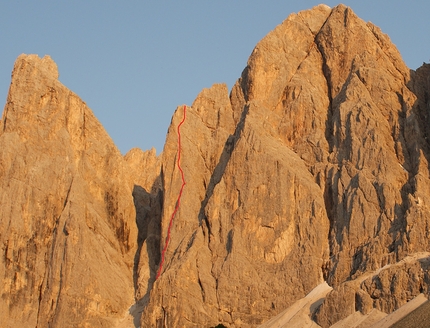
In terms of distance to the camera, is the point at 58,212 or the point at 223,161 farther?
the point at 58,212

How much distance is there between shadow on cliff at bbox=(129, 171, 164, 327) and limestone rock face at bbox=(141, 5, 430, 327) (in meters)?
2.57

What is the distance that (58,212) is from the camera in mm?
70562

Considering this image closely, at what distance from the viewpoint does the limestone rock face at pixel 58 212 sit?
6712 cm

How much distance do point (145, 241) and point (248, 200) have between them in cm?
890

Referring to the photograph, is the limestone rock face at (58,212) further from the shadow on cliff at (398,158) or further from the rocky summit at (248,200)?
the shadow on cliff at (398,158)

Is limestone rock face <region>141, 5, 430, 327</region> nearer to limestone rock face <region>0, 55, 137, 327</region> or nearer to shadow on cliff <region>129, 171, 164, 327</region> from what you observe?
shadow on cliff <region>129, 171, 164, 327</region>

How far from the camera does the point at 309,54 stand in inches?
2881

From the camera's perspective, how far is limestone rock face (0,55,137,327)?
220ft

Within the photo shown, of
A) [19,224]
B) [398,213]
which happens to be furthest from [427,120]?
[19,224]

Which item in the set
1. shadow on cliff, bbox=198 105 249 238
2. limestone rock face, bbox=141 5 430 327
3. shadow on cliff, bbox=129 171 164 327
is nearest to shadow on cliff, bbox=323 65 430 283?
limestone rock face, bbox=141 5 430 327

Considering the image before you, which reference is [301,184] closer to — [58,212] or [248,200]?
[248,200]

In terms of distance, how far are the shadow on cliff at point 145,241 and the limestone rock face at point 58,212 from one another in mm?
616

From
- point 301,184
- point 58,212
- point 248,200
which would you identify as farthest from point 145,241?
point 301,184

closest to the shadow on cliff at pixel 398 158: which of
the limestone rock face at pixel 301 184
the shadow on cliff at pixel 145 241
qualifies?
the limestone rock face at pixel 301 184
